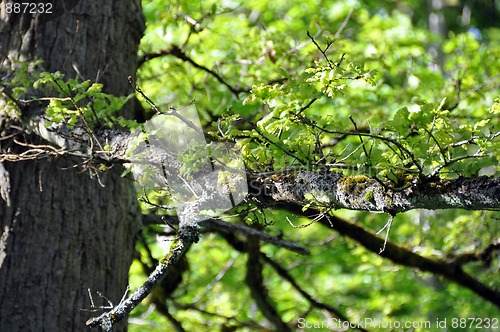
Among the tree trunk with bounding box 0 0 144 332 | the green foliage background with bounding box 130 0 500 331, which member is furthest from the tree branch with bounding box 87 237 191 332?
the tree trunk with bounding box 0 0 144 332

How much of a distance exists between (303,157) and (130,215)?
1636 mm

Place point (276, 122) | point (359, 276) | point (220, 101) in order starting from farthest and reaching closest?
point (359, 276) → point (220, 101) → point (276, 122)

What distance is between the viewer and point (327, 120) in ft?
9.23

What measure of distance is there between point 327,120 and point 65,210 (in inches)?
66.3

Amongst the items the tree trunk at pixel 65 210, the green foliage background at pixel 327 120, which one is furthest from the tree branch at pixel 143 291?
the tree trunk at pixel 65 210

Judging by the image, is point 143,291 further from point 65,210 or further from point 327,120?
point 65,210

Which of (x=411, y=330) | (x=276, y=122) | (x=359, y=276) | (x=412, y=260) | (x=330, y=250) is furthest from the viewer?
(x=359, y=276)

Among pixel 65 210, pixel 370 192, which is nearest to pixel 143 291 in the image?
pixel 370 192

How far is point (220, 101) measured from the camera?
6480 mm

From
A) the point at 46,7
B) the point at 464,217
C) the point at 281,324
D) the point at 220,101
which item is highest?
the point at 220,101

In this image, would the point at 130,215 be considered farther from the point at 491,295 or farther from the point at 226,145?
the point at 491,295

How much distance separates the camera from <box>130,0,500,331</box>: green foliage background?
2.62 metres

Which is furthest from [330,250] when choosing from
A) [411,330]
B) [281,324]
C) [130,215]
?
→ [130,215]

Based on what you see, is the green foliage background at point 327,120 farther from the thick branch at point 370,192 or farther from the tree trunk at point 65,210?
the tree trunk at point 65,210
